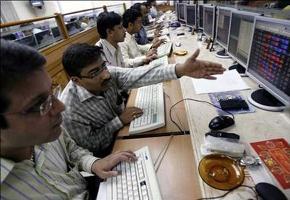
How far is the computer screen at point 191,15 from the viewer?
9.12 ft

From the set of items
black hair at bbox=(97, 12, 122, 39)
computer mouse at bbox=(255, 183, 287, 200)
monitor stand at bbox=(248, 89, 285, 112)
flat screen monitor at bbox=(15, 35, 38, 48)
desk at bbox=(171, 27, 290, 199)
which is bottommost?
desk at bbox=(171, 27, 290, 199)

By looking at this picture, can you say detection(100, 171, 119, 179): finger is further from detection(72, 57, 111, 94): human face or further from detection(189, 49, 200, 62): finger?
detection(189, 49, 200, 62): finger

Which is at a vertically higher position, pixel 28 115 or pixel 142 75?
pixel 28 115

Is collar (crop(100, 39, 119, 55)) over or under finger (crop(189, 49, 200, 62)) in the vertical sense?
under

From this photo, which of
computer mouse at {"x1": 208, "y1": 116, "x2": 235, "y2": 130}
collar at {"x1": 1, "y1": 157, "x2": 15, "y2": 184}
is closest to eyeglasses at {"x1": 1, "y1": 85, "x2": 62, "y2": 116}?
collar at {"x1": 1, "y1": 157, "x2": 15, "y2": 184}

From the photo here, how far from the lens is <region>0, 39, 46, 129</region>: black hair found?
485 mm

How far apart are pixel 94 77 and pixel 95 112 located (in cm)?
19

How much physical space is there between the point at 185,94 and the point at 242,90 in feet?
1.02

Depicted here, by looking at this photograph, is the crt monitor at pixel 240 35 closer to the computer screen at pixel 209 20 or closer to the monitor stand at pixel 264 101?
the monitor stand at pixel 264 101

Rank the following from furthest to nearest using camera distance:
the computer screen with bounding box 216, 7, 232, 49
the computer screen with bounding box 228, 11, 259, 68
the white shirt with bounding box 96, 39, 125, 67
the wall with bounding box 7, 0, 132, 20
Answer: the wall with bounding box 7, 0, 132, 20 → the white shirt with bounding box 96, 39, 125, 67 → the computer screen with bounding box 216, 7, 232, 49 → the computer screen with bounding box 228, 11, 259, 68

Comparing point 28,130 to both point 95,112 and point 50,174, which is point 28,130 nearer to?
point 50,174

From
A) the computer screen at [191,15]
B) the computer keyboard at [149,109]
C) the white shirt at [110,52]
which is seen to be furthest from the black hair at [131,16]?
the computer keyboard at [149,109]

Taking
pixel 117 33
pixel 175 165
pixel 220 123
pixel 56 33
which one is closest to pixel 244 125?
pixel 220 123

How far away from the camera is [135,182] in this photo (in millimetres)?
694
